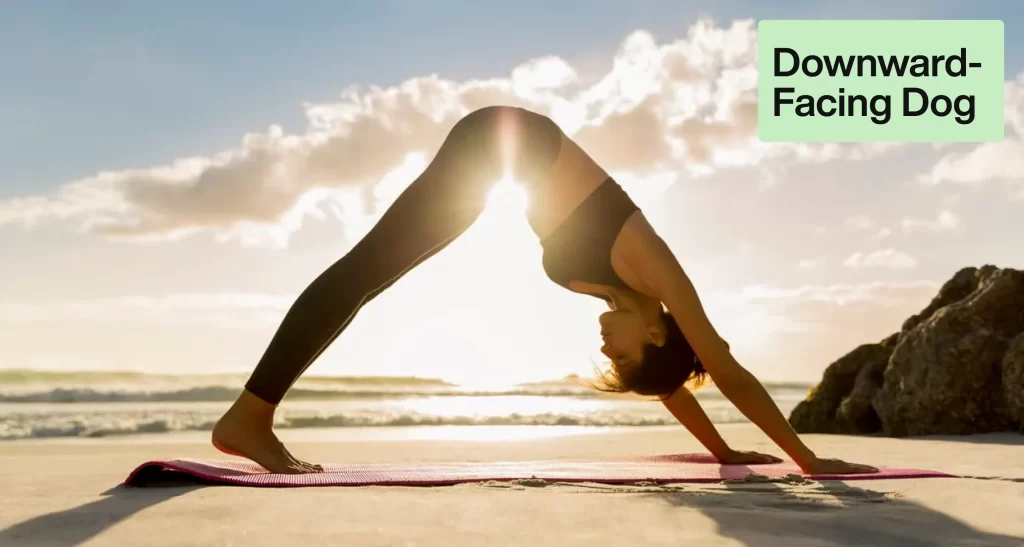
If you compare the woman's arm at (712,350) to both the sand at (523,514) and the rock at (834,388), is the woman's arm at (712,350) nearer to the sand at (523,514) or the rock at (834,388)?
the sand at (523,514)

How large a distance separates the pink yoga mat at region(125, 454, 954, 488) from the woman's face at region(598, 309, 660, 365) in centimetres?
45

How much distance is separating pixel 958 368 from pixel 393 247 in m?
4.42

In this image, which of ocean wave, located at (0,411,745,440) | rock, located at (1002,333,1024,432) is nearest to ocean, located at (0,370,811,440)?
ocean wave, located at (0,411,745,440)

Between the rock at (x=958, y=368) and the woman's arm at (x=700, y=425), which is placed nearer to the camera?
the woman's arm at (x=700, y=425)

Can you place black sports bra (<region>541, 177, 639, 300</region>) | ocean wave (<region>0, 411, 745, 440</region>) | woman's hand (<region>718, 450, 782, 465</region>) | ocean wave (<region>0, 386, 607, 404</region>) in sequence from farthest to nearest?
ocean wave (<region>0, 386, 607, 404</region>), ocean wave (<region>0, 411, 745, 440</region>), woman's hand (<region>718, 450, 782, 465</region>), black sports bra (<region>541, 177, 639, 300</region>)

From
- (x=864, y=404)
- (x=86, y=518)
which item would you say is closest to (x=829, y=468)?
(x=86, y=518)

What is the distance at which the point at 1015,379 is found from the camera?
539 cm

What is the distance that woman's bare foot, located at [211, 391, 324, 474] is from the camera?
293cm

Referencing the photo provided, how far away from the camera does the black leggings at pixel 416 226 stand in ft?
9.66

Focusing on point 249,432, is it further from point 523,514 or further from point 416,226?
point 523,514

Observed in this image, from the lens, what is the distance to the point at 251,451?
296cm

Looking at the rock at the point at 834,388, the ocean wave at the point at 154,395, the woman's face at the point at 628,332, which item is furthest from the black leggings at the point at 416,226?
the ocean wave at the point at 154,395

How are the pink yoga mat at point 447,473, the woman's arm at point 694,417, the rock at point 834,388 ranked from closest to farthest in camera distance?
1. the pink yoga mat at point 447,473
2. the woman's arm at point 694,417
3. the rock at point 834,388

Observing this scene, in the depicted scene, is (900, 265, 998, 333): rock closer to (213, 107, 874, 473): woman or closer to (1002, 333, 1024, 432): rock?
(1002, 333, 1024, 432): rock
